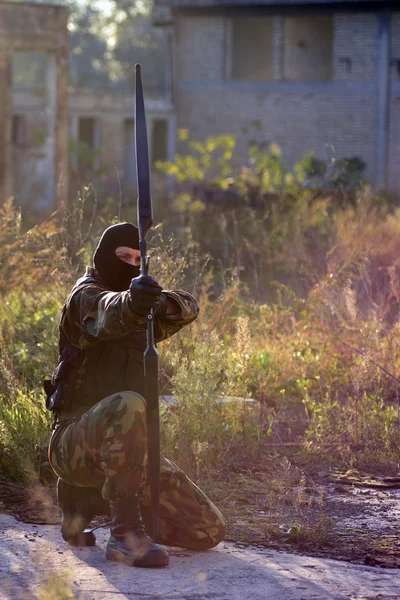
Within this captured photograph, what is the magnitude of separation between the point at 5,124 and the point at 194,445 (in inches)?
466

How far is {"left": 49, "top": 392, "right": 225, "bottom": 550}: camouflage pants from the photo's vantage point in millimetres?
3953

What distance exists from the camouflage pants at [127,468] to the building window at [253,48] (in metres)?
23.9

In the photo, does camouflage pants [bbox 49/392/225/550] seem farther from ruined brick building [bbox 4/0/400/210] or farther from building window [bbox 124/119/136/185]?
building window [bbox 124/119/136/185]

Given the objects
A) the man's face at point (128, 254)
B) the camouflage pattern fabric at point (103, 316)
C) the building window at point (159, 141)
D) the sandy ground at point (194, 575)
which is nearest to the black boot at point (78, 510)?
the sandy ground at point (194, 575)

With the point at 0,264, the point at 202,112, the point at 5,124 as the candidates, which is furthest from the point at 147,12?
the point at 0,264

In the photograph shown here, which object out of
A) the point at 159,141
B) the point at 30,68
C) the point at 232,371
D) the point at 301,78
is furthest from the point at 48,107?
the point at 30,68

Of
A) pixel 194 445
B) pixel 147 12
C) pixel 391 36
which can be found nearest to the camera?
pixel 194 445

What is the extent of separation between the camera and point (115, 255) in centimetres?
414

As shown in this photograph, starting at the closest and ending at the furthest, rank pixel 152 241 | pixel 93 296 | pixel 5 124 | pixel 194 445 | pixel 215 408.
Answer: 1. pixel 93 296
2. pixel 194 445
3. pixel 215 408
4. pixel 152 241
5. pixel 5 124

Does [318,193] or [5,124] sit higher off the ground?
[5,124]

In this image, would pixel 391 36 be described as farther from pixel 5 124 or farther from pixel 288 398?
pixel 288 398

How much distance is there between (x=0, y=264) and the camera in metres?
7.39

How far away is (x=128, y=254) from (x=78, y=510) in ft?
3.52

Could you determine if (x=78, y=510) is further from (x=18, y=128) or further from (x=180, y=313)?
(x=18, y=128)
